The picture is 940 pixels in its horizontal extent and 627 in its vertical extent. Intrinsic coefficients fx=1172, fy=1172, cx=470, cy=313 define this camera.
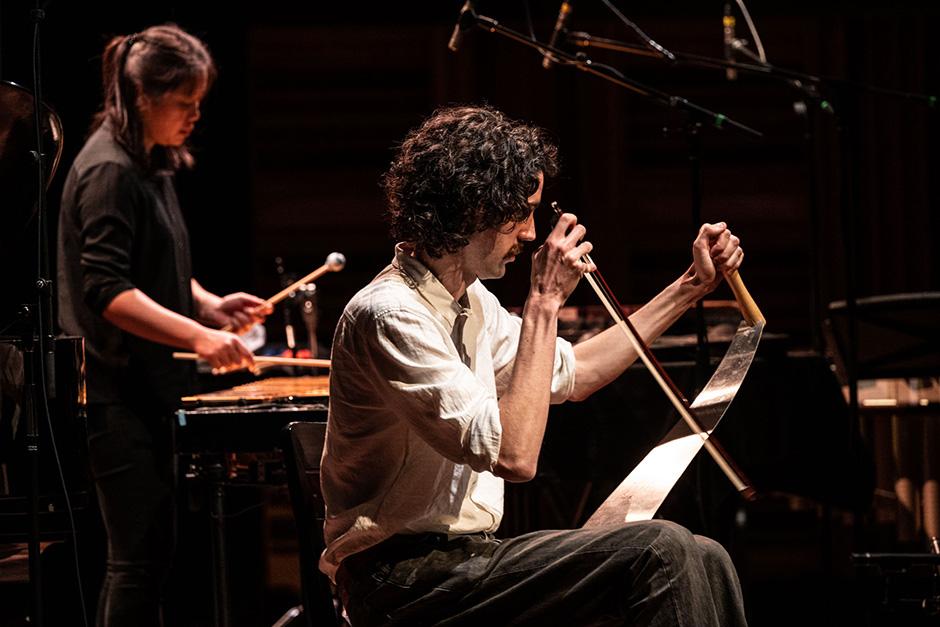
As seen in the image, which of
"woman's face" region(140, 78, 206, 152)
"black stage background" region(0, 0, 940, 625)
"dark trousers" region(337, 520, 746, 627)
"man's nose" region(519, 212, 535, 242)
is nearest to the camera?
"dark trousers" region(337, 520, 746, 627)

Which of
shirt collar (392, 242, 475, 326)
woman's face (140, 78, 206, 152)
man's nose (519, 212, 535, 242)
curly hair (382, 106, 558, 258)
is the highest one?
woman's face (140, 78, 206, 152)

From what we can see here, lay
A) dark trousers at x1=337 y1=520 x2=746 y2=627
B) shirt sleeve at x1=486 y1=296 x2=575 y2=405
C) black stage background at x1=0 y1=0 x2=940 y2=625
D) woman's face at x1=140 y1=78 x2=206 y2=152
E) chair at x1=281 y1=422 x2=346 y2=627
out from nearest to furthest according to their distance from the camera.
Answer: dark trousers at x1=337 y1=520 x2=746 y2=627 < chair at x1=281 y1=422 x2=346 y2=627 < shirt sleeve at x1=486 y1=296 x2=575 y2=405 < woman's face at x1=140 y1=78 x2=206 y2=152 < black stage background at x1=0 y1=0 x2=940 y2=625

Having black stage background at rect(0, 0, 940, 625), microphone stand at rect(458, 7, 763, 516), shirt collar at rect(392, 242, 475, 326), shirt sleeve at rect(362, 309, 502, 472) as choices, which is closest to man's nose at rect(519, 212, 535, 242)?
shirt collar at rect(392, 242, 475, 326)

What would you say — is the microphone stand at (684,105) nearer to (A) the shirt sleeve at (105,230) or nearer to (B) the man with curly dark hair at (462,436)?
(B) the man with curly dark hair at (462,436)

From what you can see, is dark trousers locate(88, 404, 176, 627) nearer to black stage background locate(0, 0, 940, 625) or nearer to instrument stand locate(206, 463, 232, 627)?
instrument stand locate(206, 463, 232, 627)

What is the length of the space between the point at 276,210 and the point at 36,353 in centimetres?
316

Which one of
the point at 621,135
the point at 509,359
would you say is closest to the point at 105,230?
the point at 509,359

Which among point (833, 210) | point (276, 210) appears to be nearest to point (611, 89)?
point (833, 210)

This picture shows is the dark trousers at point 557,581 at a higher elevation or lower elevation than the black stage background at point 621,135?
lower

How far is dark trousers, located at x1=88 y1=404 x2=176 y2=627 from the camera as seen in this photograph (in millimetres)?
2797

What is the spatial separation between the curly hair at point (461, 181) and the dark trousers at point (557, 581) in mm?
521

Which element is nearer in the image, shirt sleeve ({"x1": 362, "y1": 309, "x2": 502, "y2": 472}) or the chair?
shirt sleeve ({"x1": 362, "y1": 309, "x2": 502, "y2": 472})

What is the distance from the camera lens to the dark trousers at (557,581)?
176 centimetres

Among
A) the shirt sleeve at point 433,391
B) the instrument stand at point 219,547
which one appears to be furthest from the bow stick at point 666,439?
the instrument stand at point 219,547
